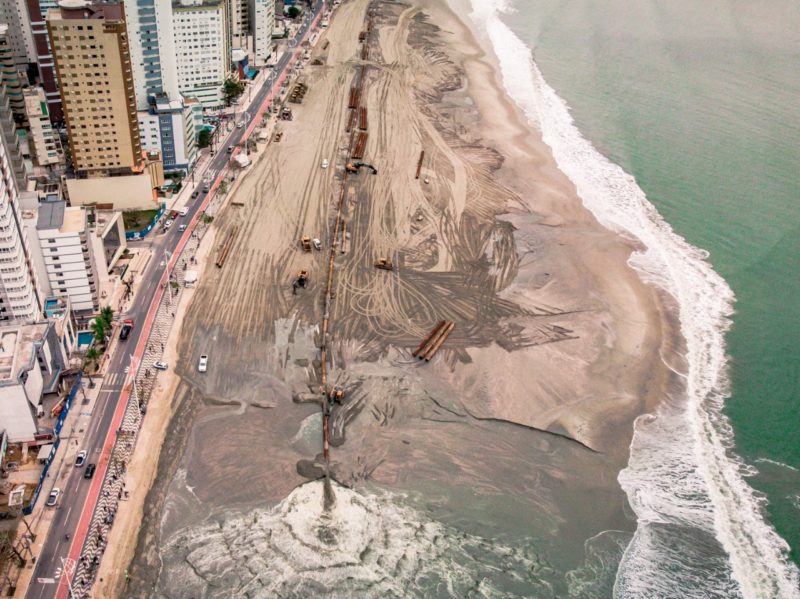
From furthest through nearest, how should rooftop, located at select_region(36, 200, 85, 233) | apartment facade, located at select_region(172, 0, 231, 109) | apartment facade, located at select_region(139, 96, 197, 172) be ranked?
apartment facade, located at select_region(172, 0, 231, 109), apartment facade, located at select_region(139, 96, 197, 172), rooftop, located at select_region(36, 200, 85, 233)

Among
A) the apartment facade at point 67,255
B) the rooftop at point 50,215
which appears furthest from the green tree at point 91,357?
the rooftop at point 50,215

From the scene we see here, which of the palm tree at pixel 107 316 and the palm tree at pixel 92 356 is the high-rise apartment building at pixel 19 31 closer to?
the palm tree at pixel 107 316

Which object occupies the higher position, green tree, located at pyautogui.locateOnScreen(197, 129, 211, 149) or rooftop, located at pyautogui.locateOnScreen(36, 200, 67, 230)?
rooftop, located at pyautogui.locateOnScreen(36, 200, 67, 230)

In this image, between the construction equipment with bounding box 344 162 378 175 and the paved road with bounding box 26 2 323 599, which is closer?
the paved road with bounding box 26 2 323 599

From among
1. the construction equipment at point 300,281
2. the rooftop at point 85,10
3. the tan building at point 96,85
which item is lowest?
the construction equipment at point 300,281

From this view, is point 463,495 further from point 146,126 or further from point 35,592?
point 146,126

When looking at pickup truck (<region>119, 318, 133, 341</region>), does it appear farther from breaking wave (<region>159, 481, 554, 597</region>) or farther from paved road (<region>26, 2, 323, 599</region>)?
breaking wave (<region>159, 481, 554, 597</region>)

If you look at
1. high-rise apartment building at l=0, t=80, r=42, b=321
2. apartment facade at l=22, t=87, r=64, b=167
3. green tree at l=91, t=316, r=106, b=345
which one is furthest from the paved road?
apartment facade at l=22, t=87, r=64, b=167
